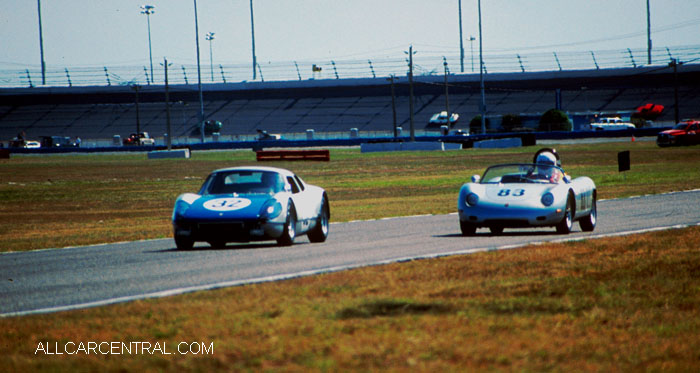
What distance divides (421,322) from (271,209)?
21.2 feet

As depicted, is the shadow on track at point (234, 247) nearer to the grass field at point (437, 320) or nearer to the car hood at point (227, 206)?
the car hood at point (227, 206)

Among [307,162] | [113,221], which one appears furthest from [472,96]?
[113,221]

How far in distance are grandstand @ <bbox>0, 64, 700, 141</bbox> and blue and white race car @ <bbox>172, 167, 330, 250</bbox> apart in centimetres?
7470

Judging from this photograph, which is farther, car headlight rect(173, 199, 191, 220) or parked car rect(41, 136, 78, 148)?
parked car rect(41, 136, 78, 148)

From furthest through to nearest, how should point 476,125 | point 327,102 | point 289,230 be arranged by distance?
point 327,102
point 476,125
point 289,230

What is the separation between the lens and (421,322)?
266 inches

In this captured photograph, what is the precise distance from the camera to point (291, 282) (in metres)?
9.15

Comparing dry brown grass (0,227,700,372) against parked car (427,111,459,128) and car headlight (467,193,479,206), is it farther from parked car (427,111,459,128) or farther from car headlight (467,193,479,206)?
parked car (427,111,459,128)

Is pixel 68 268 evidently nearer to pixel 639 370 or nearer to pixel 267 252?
pixel 267 252

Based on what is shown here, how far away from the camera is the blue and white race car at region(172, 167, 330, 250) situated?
12.9 m

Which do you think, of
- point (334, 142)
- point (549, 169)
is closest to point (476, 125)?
point (334, 142)

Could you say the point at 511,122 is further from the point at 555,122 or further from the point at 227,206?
the point at 227,206

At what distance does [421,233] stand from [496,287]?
255 inches

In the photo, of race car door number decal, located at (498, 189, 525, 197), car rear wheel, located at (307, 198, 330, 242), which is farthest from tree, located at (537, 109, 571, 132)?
car rear wheel, located at (307, 198, 330, 242)
